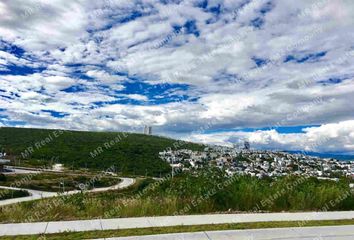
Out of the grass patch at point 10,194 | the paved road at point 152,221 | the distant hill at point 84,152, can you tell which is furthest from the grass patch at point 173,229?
the distant hill at point 84,152

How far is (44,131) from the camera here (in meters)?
128

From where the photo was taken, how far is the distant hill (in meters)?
94.2

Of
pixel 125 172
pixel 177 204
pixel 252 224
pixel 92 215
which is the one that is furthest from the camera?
pixel 125 172

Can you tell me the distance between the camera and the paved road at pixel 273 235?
25.9ft

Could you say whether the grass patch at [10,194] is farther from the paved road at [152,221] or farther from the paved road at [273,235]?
the paved road at [273,235]

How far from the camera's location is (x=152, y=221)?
9.60 meters

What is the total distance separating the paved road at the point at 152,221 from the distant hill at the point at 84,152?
71.7 metres

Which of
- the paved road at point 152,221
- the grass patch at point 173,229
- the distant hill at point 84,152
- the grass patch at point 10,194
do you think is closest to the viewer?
the grass patch at point 173,229

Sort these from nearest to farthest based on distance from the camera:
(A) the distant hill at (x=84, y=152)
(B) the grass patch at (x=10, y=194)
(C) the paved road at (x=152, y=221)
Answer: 1. (C) the paved road at (x=152, y=221)
2. (B) the grass patch at (x=10, y=194)
3. (A) the distant hill at (x=84, y=152)

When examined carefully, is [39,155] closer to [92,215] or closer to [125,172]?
[125,172]

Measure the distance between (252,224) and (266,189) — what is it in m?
3.27

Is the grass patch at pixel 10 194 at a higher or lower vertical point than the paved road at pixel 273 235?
lower

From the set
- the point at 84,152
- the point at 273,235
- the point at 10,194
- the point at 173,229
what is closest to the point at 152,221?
the point at 173,229

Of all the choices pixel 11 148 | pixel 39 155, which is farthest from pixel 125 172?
pixel 11 148
